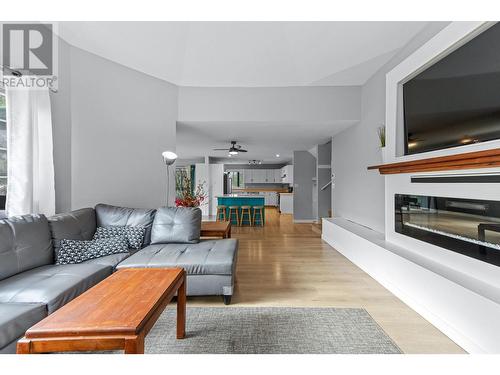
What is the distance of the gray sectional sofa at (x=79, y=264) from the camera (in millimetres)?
1515

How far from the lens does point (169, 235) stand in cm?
283

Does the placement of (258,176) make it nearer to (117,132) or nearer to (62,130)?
(117,132)

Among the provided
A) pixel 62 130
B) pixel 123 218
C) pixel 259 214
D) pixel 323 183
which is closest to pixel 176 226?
pixel 123 218

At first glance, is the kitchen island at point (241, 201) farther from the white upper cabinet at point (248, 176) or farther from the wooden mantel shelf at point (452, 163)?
the white upper cabinet at point (248, 176)

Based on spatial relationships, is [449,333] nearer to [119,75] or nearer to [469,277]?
[469,277]

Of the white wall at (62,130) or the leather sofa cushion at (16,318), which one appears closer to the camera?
the leather sofa cushion at (16,318)

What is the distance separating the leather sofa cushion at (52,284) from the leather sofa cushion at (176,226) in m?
0.76

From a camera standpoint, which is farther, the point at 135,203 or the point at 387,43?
the point at 135,203

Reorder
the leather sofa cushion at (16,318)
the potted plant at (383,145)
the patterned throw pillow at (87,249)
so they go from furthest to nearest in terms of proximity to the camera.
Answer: the potted plant at (383,145) < the patterned throw pillow at (87,249) < the leather sofa cushion at (16,318)

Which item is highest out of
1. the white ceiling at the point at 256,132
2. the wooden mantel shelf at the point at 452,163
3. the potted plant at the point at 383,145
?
the white ceiling at the point at 256,132

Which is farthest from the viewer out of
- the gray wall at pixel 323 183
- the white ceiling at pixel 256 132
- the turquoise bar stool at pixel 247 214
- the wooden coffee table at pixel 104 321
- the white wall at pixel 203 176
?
the white wall at pixel 203 176

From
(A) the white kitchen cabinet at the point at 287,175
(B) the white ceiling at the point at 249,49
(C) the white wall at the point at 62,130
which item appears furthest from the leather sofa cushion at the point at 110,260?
(A) the white kitchen cabinet at the point at 287,175

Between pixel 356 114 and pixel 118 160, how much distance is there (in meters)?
3.88
